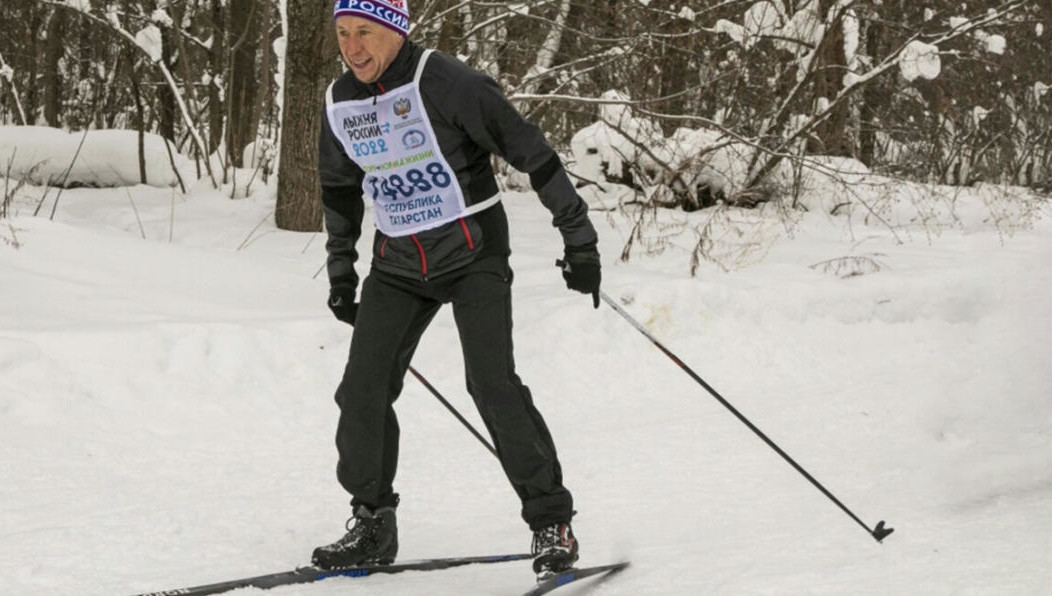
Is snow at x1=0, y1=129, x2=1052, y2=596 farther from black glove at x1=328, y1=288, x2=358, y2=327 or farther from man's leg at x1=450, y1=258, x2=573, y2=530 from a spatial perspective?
black glove at x1=328, y1=288, x2=358, y2=327

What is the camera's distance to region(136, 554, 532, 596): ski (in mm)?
3266

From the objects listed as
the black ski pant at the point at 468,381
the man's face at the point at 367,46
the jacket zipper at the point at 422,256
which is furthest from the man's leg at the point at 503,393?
the man's face at the point at 367,46

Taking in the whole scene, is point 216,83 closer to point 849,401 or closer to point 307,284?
point 307,284

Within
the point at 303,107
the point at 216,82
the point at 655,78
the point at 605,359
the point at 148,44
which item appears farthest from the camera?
the point at 216,82

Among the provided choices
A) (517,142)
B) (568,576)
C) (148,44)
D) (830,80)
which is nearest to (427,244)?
(517,142)

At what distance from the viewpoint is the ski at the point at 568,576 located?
11.1ft

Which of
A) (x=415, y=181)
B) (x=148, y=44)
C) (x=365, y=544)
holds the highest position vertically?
(x=148, y=44)

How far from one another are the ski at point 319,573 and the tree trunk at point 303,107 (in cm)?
594

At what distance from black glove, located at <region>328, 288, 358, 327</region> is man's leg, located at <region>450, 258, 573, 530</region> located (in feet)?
1.58

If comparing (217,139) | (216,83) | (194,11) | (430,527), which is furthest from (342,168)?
(194,11)

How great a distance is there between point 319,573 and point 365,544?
169 mm

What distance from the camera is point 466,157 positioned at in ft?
11.5

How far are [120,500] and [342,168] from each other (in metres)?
1.79

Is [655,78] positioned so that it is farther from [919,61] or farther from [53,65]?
[53,65]
